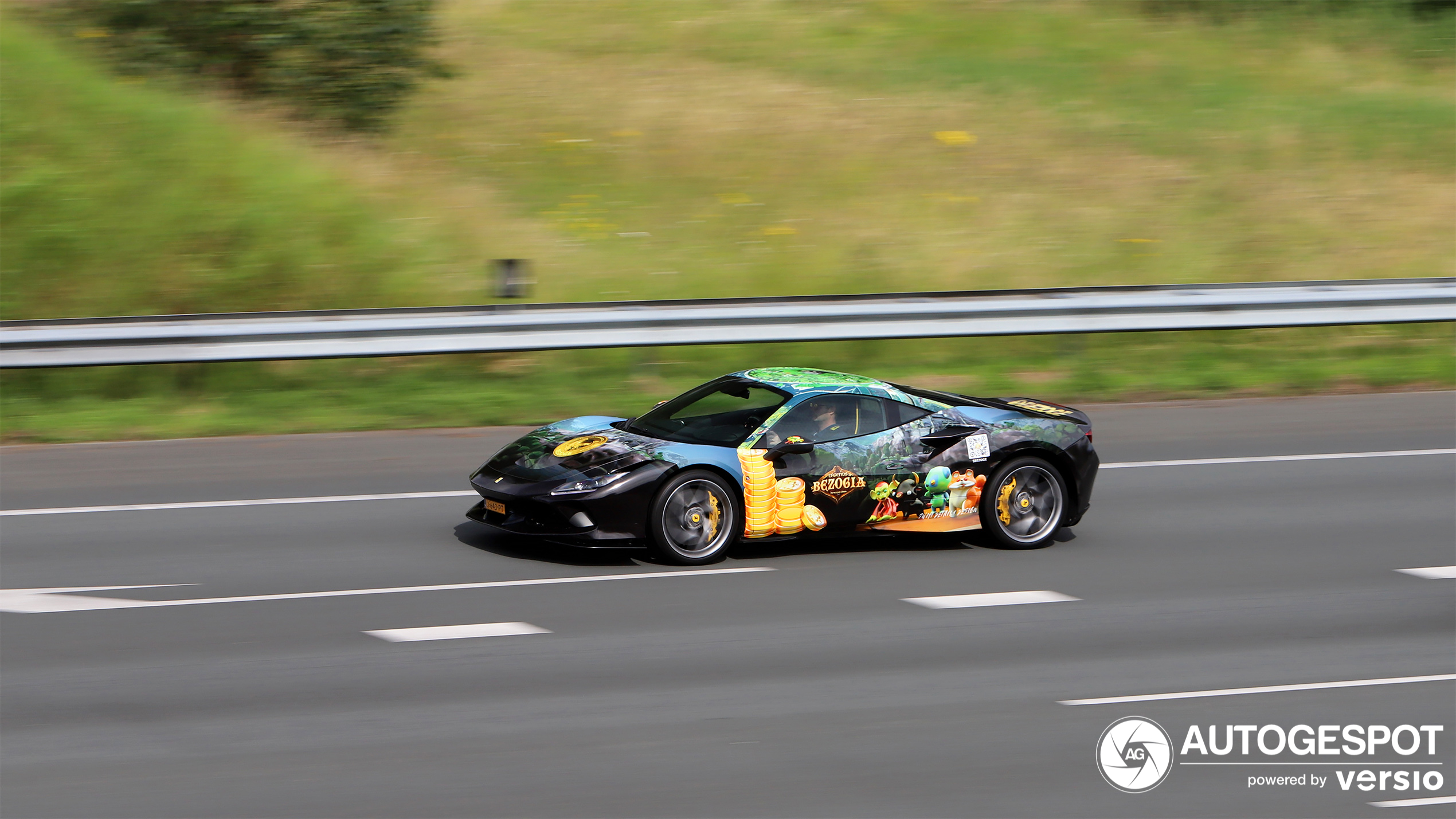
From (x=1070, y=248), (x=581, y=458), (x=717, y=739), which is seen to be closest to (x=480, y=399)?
(x=581, y=458)

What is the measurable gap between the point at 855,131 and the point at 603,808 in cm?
1830

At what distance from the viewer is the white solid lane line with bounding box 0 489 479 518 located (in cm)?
1003

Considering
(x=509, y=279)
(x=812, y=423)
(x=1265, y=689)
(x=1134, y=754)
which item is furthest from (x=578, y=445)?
(x=509, y=279)

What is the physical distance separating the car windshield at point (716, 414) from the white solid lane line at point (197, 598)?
894 mm

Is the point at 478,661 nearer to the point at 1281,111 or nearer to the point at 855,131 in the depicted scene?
the point at 855,131

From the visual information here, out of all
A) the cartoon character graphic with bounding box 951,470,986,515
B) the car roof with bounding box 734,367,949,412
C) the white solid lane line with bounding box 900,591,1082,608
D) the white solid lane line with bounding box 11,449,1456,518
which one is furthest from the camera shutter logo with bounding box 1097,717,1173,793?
the white solid lane line with bounding box 11,449,1456,518

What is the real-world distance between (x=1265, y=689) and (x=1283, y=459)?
604 centimetres

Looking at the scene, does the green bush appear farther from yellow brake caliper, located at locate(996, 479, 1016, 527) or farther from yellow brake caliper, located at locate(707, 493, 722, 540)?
yellow brake caliper, located at locate(996, 479, 1016, 527)

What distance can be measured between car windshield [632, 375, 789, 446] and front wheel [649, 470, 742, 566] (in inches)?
12.1

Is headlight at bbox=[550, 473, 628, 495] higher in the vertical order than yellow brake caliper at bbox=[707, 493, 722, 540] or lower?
higher

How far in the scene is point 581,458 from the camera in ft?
28.9

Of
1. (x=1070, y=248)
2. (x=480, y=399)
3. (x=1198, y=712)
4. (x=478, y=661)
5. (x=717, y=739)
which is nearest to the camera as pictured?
(x=717, y=739)

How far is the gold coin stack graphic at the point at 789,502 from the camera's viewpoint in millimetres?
8906

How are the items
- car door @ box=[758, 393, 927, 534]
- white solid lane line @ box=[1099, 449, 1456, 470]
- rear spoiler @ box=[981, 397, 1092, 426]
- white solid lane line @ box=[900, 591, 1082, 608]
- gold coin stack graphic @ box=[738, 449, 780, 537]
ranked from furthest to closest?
white solid lane line @ box=[1099, 449, 1456, 470]
rear spoiler @ box=[981, 397, 1092, 426]
car door @ box=[758, 393, 927, 534]
gold coin stack graphic @ box=[738, 449, 780, 537]
white solid lane line @ box=[900, 591, 1082, 608]
